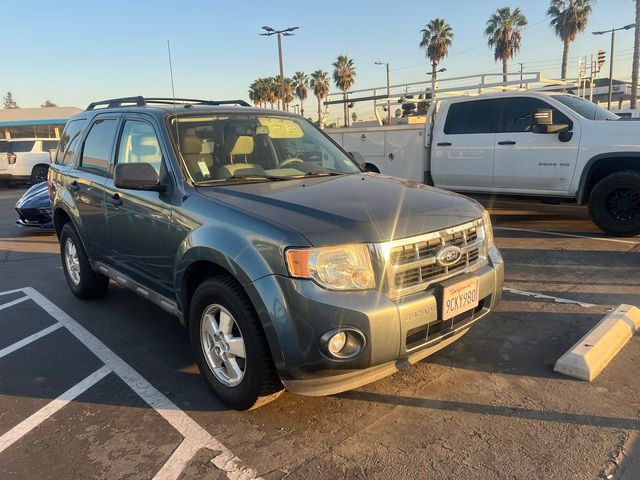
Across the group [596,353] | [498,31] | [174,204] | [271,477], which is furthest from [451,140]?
[498,31]

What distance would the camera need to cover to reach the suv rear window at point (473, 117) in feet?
26.3

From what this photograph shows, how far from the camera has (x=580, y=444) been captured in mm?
2609

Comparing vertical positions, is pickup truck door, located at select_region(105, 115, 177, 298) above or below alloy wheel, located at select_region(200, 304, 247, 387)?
above

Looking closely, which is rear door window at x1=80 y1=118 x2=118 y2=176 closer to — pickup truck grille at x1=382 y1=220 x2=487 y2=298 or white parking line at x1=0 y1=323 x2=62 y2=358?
white parking line at x1=0 y1=323 x2=62 y2=358

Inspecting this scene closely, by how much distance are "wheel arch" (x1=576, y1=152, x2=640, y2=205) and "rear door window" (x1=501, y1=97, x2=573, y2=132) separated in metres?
1.03

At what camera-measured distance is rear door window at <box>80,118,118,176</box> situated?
4.36 meters

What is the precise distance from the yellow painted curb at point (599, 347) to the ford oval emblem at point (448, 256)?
112 centimetres

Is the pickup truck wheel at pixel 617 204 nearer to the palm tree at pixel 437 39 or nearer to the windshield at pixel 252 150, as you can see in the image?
the windshield at pixel 252 150

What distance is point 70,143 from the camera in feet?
17.3

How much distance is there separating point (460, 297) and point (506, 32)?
4138 cm

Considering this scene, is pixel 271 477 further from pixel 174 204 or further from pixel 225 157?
pixel 225 157

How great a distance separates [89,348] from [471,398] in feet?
9.62

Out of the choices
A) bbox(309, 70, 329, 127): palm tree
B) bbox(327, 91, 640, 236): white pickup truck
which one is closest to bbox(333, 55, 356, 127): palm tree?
bbox(309, 70, 329, 127): palm tree

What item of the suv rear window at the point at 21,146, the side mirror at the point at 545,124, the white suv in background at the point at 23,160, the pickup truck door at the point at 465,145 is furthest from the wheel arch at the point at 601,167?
the suv rear window at the point at 21,146
